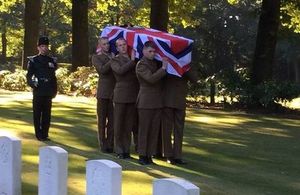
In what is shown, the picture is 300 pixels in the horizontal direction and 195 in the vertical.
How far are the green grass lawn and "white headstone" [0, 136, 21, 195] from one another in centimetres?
121

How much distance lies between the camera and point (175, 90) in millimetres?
9141

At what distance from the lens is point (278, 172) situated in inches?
361

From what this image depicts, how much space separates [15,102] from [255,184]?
1164 cm

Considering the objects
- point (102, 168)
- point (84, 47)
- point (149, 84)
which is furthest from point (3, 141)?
point (84, 47)

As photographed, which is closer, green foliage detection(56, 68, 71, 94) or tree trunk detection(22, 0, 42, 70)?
green foliage detection(56, 68, 71, 94)

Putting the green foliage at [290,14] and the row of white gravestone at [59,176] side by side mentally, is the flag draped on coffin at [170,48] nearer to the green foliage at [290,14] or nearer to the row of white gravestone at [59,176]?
the row of white gravestone at [59,176]

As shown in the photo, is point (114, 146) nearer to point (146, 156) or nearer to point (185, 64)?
point (146, 156)

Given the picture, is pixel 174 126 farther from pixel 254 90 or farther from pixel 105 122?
pixel 254 90

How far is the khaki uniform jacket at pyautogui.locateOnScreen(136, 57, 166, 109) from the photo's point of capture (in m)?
8.76

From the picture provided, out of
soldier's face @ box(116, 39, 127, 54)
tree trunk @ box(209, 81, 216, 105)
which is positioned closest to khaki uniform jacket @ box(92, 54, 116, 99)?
soldier's face @ box(116, 39, 127, 54)

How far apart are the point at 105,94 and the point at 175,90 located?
53.5 inches

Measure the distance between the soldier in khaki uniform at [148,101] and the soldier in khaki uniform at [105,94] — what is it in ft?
3.08

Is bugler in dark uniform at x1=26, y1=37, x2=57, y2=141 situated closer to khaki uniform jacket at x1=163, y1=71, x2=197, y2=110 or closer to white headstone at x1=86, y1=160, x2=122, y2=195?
khaki uniform jacket at x1=163, y1=71, x2=197, y2=110

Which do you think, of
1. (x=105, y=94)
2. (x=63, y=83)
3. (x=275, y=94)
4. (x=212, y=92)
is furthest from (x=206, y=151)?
(x=63, y=83)
